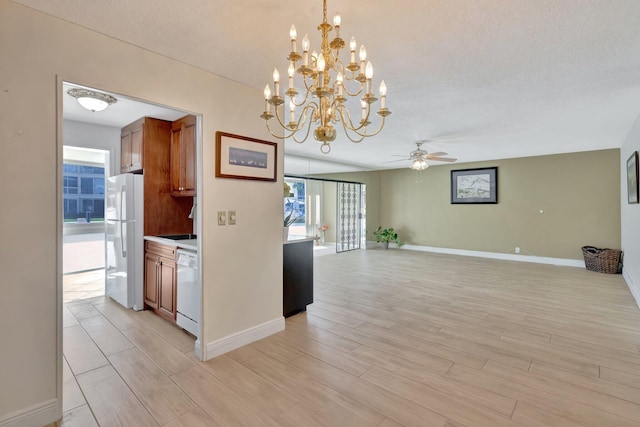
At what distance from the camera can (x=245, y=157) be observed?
2.79 m

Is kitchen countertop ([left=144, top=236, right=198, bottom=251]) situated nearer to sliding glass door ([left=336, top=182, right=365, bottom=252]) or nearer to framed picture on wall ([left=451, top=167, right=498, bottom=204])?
sliding glass door ([left=336, top=182, right=365, bottom=252])

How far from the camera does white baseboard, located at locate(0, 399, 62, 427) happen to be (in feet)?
5.54

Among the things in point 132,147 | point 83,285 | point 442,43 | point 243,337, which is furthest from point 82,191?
point 442,43

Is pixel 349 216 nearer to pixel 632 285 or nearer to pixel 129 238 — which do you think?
pixel 632 285

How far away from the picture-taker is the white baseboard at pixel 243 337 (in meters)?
2.56

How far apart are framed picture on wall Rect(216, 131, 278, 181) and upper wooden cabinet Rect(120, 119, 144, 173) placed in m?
1.68

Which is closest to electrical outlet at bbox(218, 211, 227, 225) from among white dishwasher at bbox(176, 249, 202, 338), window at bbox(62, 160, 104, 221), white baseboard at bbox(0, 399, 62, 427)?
white dishwasher at bbox(176, 249, 202, 338)

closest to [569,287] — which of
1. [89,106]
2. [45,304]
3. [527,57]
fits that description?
[527,57]

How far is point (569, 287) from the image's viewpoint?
15.4 ft

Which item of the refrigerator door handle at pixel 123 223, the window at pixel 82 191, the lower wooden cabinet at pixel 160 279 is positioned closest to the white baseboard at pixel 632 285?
the lower wooden cabinet at pixel 160 279

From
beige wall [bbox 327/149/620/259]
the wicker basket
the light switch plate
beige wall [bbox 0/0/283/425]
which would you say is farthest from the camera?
beige wall [bbox 327/149/620/259]

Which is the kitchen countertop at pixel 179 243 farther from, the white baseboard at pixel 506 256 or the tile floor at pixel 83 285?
the white baseboard at pixel 506 256

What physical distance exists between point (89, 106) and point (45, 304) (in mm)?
2002

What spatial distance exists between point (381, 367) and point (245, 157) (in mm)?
2125
